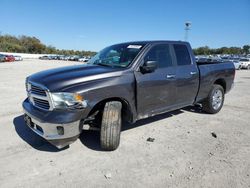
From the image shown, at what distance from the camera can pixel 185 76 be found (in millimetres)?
5289

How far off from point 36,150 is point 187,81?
3534mm

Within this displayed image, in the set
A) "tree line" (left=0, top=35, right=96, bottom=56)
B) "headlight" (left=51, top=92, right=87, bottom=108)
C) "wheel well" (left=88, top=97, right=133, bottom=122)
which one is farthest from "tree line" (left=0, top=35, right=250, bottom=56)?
"headlight" (left=51, top=92, right=87, bottom=108)

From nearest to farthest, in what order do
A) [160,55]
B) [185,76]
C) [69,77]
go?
[69,77]
[160,55]
[185,76]

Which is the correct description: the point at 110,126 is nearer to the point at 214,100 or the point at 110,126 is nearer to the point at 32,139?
the point at 32,139

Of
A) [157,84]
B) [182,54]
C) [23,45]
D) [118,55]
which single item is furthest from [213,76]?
[23,45]

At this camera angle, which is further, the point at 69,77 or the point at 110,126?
the point at 110,126

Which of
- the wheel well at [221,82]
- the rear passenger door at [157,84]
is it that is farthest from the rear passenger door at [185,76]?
the wheel well at [221,82]

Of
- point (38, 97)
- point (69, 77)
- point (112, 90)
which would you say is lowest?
point (38, 97)

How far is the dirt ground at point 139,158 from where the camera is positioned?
3.17 m

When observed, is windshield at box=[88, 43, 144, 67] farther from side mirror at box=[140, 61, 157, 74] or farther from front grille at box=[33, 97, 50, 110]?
front grille at box=[33, 97, 50, 110]

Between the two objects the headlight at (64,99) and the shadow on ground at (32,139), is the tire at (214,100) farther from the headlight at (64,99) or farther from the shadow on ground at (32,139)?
the shadow on ground at (32,139)

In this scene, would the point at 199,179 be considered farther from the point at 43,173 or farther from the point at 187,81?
the point at 187,81

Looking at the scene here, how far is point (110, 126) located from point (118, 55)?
1666 millimetres

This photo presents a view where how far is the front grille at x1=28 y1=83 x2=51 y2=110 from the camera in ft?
12.1
